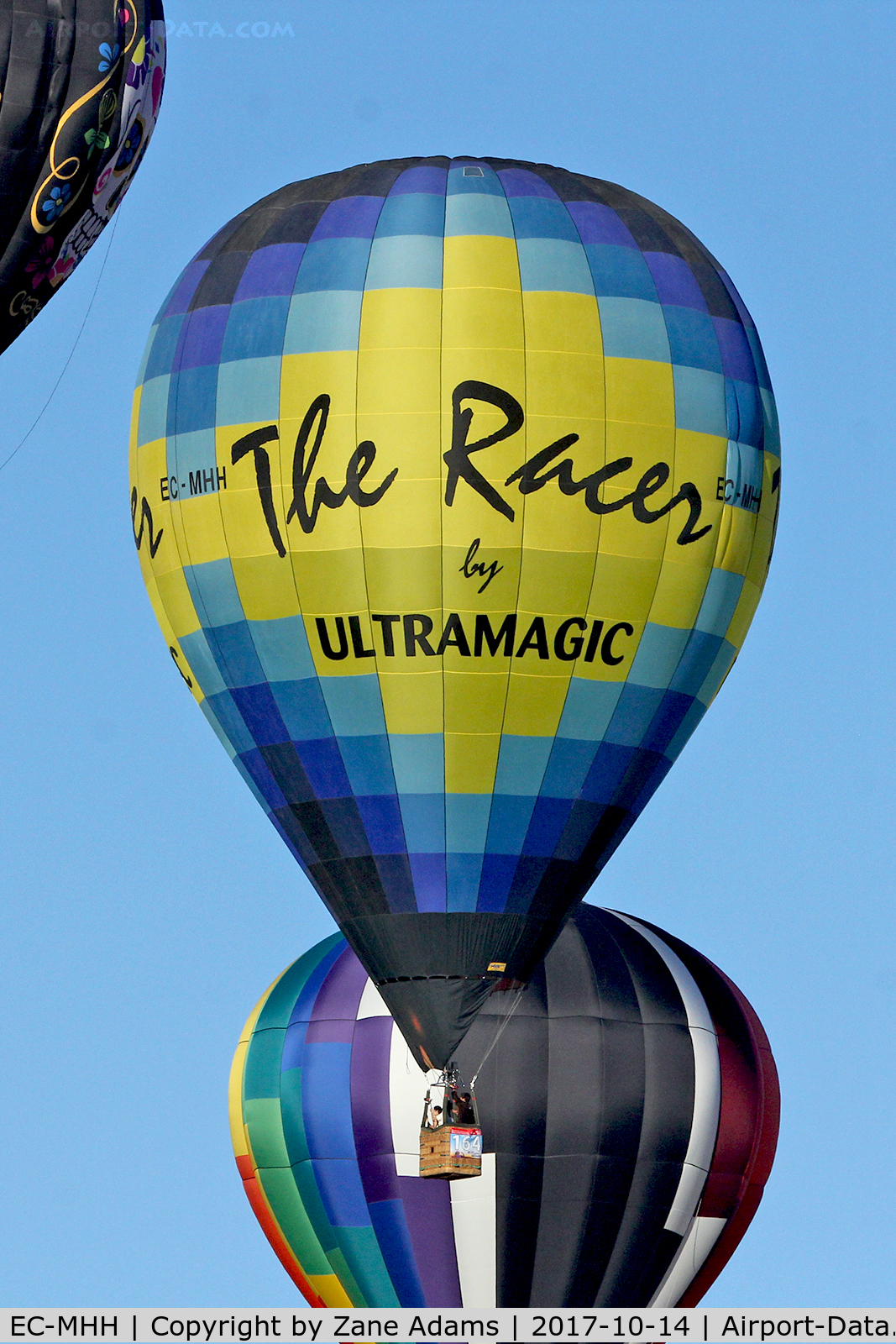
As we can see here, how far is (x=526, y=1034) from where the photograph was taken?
3034 centimetres

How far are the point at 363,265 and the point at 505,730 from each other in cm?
377

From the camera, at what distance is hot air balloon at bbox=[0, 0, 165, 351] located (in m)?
24.2

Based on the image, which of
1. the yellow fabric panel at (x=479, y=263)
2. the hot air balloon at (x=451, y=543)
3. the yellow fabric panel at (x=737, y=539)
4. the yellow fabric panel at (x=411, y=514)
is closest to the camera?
the yellow fabric panel at (x=411, y=514)

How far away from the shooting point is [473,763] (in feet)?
85.8

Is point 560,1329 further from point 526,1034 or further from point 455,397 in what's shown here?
A: point 455,397

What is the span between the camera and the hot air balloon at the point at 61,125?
2419cm

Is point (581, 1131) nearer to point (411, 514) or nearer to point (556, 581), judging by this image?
point (556, 581)

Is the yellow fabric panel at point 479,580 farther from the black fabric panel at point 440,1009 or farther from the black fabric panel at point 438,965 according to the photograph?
the black fabric panel at point 440,1009

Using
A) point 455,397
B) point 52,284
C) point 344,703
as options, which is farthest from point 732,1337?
point 52,284

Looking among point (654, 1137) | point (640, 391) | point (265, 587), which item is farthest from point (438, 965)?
point (654, 1137)

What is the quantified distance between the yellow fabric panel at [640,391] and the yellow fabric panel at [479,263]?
1.01 m

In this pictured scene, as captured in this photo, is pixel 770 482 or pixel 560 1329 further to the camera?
pixel 560 1329
